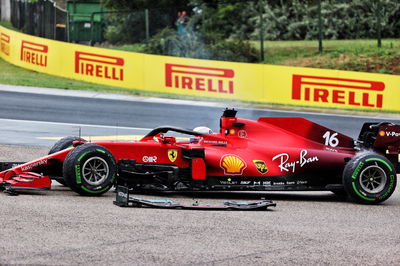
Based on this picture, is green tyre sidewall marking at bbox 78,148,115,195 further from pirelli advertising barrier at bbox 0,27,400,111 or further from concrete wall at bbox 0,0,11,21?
concrete wall at bbox 0,0,11,21

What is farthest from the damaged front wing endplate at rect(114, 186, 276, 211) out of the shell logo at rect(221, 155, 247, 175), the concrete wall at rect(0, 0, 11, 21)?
the concrete wall at rect(0, 0, 11, 21)

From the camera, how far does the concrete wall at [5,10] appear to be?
4926 centimetres

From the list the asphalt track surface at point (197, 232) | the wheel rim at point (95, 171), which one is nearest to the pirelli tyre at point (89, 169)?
the wheel rim at point (95, 171)

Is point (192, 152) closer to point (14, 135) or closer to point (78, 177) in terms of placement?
point (78, 177)

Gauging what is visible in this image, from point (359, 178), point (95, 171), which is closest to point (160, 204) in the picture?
point (95, 171)

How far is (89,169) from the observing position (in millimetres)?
11625

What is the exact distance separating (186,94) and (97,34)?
13102mm

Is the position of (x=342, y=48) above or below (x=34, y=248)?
above

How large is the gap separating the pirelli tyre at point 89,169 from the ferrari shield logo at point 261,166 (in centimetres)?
210

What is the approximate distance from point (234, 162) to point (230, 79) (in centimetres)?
1610

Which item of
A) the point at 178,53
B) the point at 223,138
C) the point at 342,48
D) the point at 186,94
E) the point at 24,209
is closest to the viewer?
the point at 24,209

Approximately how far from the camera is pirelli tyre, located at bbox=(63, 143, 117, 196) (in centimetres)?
1148

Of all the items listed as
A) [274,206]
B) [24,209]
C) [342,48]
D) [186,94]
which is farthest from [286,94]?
[24,209]

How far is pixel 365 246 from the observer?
948cm
